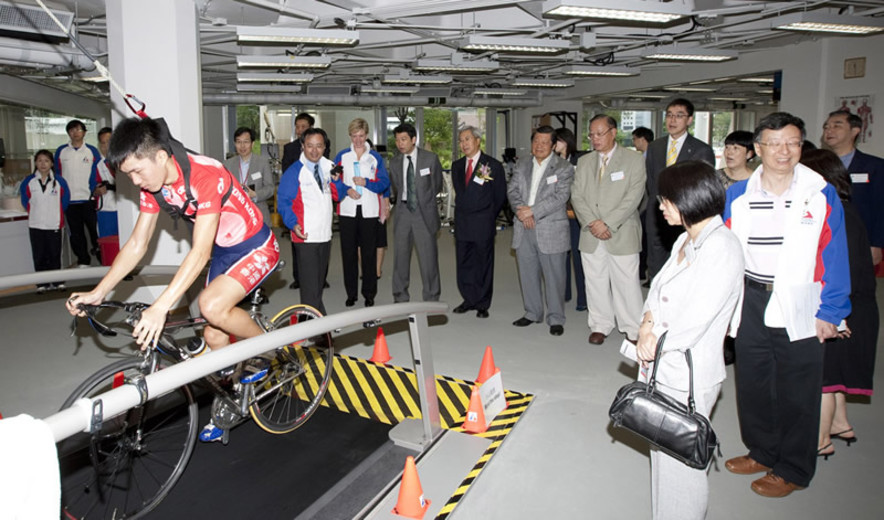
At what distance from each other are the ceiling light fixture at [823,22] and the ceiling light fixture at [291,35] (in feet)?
17.3

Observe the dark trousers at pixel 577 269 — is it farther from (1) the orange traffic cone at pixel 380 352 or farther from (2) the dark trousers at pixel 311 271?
(2) the dark trousers at pixel 311 271

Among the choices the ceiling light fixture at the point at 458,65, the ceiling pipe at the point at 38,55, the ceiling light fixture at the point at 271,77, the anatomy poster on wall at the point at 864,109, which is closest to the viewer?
the ceiling pipe at the point at 38,55

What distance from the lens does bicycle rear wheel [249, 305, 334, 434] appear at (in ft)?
11.3

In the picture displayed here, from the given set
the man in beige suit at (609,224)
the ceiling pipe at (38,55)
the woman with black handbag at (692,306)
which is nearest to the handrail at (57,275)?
the woman with black handbag at (692,306)

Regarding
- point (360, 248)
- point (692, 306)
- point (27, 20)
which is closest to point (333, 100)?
point (27, 20)

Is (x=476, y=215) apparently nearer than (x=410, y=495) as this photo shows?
No

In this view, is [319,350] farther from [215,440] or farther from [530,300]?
[530,300]

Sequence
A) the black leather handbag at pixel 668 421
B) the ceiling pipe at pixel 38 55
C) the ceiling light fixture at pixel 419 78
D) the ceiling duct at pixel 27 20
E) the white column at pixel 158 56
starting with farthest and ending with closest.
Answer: the ceiling light fixture at pixel 419 78 → the ceiling pipe at pixel 38 55 → the ceiling duct at pixel 27 20 → the white column at pixel 158 56 → the black leather handbag at pixel 668 421

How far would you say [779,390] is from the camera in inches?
107

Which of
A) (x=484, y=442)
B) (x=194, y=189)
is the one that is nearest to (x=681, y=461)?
(x=484, y=442)

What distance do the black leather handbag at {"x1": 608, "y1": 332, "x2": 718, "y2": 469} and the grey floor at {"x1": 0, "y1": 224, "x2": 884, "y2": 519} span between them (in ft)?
2.48

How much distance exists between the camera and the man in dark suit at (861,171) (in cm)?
416

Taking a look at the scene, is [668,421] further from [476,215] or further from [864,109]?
[864,109]

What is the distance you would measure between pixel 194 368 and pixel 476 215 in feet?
13.3
